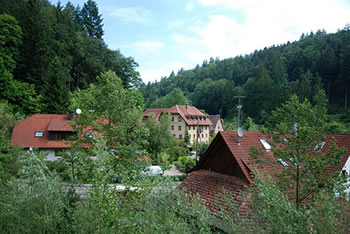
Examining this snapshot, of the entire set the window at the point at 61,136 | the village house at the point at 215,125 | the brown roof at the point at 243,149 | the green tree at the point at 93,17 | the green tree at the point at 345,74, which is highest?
the green tree at the point at 93,17

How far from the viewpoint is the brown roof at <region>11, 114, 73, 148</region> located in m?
28.8

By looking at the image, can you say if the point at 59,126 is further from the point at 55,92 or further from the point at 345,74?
the point at 345,74

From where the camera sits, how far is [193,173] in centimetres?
1611

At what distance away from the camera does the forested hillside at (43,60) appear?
34688mm

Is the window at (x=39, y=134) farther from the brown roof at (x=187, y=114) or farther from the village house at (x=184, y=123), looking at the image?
the brown roof at (x=187, y=114)

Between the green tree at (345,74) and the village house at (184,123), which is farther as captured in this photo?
the green tree at (345,74)

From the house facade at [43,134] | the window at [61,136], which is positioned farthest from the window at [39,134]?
the window at [61,136]

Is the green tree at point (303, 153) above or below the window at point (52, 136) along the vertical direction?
above

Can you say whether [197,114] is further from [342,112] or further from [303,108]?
[303,108]

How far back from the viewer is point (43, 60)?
131ft

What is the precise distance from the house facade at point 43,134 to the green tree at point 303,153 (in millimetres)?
24342

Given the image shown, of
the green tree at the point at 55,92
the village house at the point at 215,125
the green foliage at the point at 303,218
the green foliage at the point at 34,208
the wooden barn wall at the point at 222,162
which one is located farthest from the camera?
the village house at the point at 215,125

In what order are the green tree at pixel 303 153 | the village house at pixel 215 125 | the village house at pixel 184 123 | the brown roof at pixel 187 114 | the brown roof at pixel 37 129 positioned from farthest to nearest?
the village house at pixel 215 125 < the brown roof at pixel 187 114 < the village house at pixel 184 123 < the brown roof at pixel 37 129 < the green tree at pixel 303 153

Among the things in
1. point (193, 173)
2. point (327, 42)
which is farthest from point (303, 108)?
point (327, 42)
